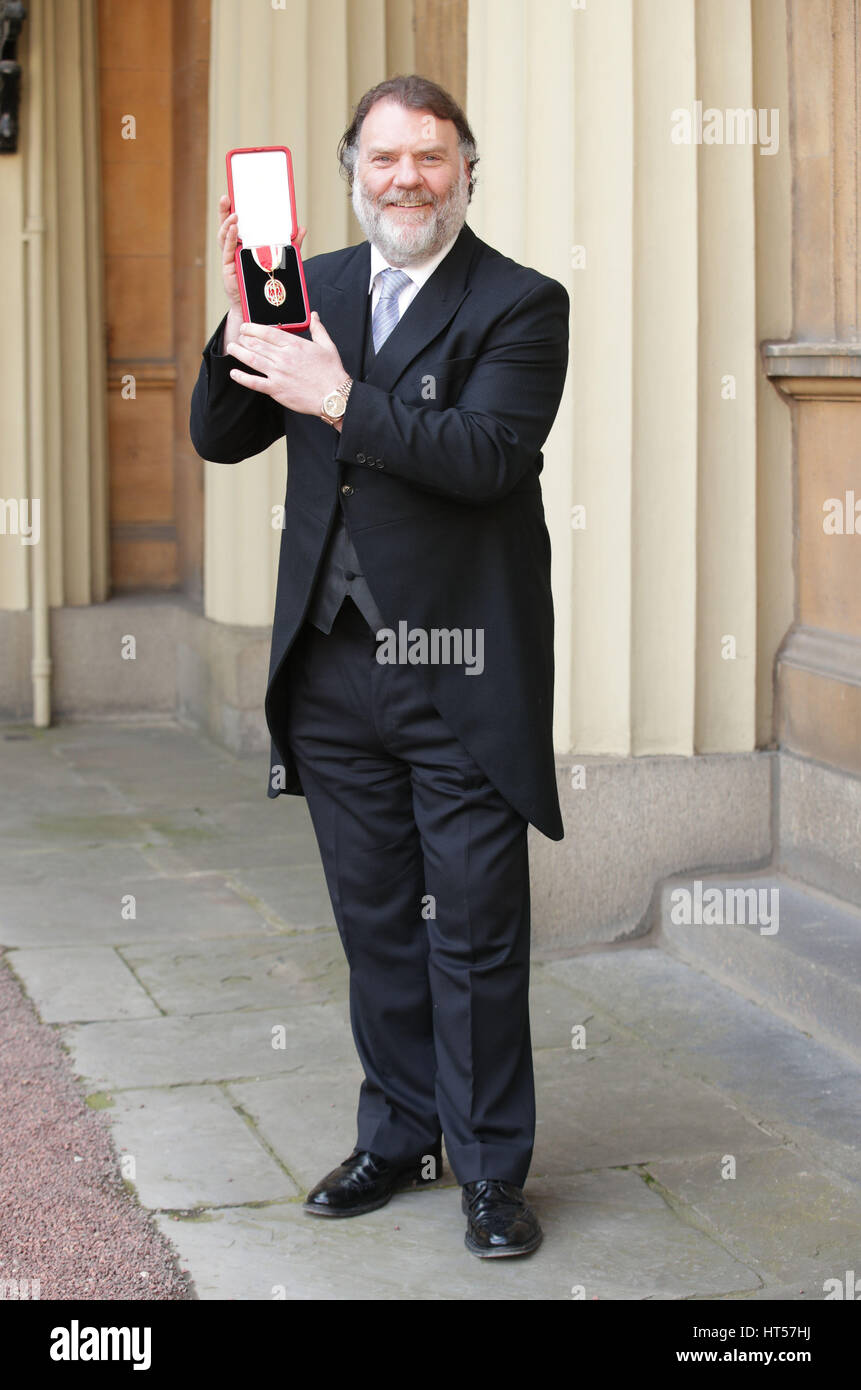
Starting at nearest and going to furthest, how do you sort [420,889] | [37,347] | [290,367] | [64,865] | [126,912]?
1. [290,367]
2. [420,889]
3. [126,912]
4. [64,865]
5. [37,347]

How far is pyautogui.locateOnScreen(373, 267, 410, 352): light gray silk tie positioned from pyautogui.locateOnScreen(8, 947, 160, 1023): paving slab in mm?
2209

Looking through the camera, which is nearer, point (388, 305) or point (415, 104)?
point (415, 104)

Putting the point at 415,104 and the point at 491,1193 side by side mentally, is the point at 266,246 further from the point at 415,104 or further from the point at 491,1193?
the point at 491,1193

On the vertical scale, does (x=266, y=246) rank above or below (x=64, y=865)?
above

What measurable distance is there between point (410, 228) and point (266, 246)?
0.27 metres

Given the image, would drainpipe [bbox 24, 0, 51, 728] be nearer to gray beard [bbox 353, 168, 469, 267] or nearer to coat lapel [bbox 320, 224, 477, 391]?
coat lapel [bbox 320, 224, 477, 391]

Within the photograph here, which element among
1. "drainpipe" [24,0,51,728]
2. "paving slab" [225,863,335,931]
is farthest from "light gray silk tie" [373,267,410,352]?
"drainpipe" [24,0,51,728]

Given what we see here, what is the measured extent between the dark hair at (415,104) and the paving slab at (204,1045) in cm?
220

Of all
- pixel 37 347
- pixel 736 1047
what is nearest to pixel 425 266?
pixel 736 1047

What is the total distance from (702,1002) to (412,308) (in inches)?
93.3

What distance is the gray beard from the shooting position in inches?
129

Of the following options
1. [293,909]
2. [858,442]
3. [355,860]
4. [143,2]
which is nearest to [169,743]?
[293,909]

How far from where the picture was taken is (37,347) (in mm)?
8812

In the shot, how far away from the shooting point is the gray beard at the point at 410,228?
3.28 meters
